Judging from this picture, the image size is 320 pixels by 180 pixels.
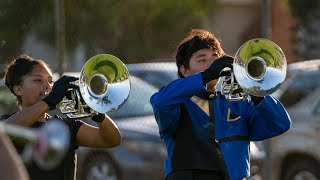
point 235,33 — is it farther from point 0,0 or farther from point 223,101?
point 223,101

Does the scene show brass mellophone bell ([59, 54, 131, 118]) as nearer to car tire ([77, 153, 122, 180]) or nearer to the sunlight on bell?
the sunlight on bell

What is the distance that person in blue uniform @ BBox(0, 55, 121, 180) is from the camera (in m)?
4.88

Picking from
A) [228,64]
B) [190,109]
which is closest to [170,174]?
[190,109]

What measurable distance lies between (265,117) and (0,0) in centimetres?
382

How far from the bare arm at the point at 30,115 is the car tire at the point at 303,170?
159 inches

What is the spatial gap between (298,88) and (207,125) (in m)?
4.18

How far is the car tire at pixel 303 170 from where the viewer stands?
8477 mm

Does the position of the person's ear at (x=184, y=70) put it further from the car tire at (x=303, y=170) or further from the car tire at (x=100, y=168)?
the car tire at (x=303, y=170)

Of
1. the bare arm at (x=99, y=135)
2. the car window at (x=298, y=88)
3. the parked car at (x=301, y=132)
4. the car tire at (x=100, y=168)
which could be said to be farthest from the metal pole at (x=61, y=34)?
the bare arm at (x=99, y=135)

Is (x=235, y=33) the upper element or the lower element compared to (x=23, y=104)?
lower

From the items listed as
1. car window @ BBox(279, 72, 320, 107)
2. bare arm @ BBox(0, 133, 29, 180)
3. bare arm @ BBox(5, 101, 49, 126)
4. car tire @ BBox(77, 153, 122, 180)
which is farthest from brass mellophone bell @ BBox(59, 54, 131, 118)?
car window @ BBox(279, 72, 320, 107)

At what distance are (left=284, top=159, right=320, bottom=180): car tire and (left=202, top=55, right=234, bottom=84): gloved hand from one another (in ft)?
13.2

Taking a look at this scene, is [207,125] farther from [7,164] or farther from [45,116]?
[7,164]

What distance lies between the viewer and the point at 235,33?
11.5 m
